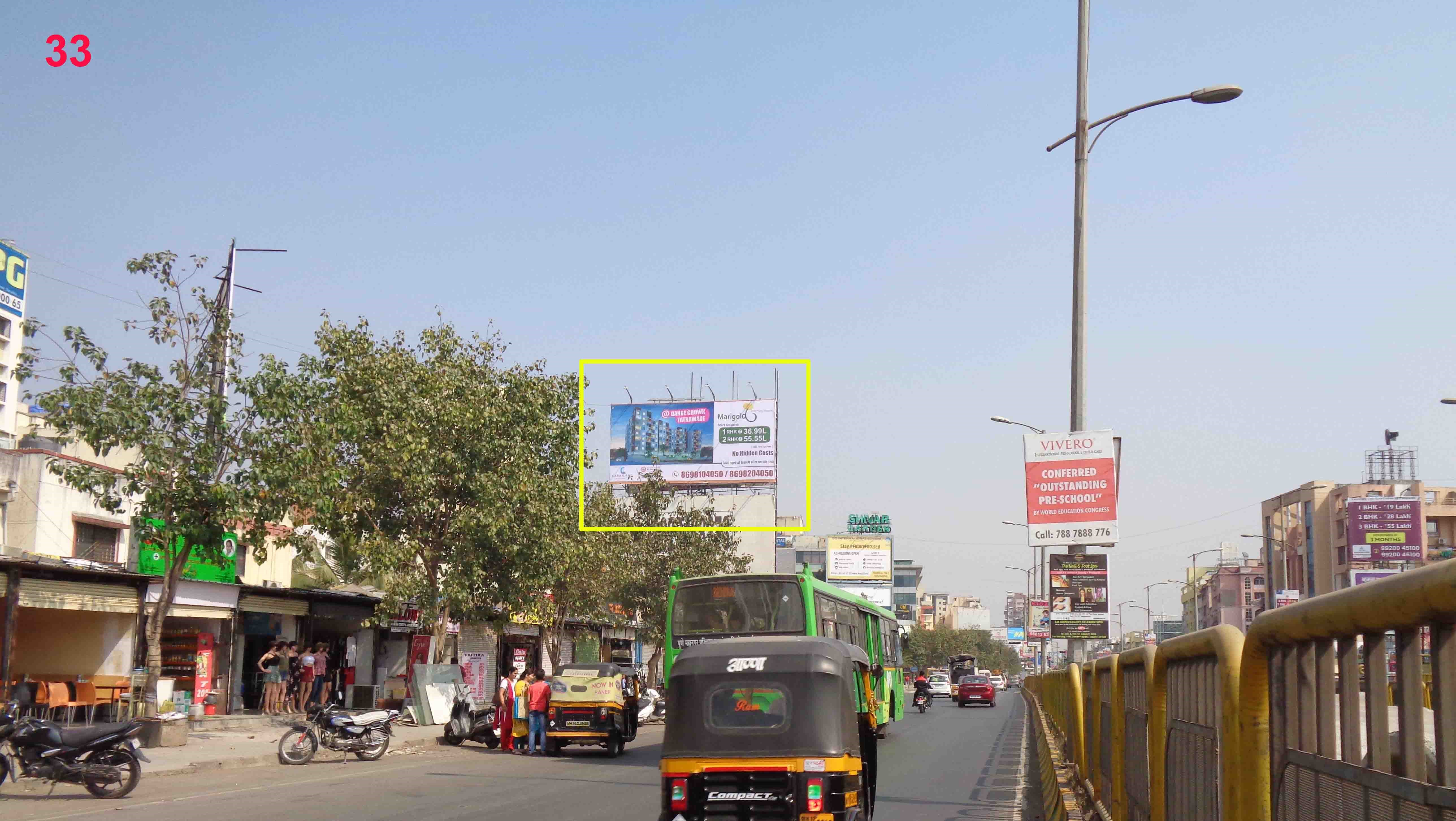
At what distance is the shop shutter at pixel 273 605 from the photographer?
2908cm

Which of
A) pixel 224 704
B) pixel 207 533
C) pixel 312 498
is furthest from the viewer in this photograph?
pixel 224 704

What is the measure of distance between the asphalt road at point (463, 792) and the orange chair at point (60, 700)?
5208 millimetres

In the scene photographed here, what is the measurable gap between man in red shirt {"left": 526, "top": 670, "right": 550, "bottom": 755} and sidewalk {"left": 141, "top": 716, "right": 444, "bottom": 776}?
9.05 feet

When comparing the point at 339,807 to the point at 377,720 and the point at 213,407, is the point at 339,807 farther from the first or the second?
the point at 213,407

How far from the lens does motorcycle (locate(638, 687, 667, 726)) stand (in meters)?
34.5

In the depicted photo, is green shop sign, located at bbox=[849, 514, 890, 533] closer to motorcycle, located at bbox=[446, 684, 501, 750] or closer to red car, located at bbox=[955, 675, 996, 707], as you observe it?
red car, located at bbox=[955, 675, 996, 707]

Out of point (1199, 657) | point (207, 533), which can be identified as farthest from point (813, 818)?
point (207, 533)

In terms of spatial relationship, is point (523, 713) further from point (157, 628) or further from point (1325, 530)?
point (1325, 530)

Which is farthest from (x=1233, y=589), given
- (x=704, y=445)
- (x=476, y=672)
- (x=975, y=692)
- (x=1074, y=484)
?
(x=1074, y=484)

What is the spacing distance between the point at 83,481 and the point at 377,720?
6486 mm

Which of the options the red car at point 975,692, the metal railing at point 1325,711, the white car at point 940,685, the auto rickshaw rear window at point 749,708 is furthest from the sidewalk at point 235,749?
the white car at point 940,685

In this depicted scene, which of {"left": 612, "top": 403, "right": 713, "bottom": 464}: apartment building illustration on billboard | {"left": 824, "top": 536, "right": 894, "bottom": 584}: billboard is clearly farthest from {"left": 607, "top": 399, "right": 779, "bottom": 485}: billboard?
{"left": 824, "top": 536, "right": 894, "bottom": 584}: billboard

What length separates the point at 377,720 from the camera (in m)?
21.8

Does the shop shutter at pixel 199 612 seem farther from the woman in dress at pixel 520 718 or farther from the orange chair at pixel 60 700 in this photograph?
the woman in dress at pixel 520 718
